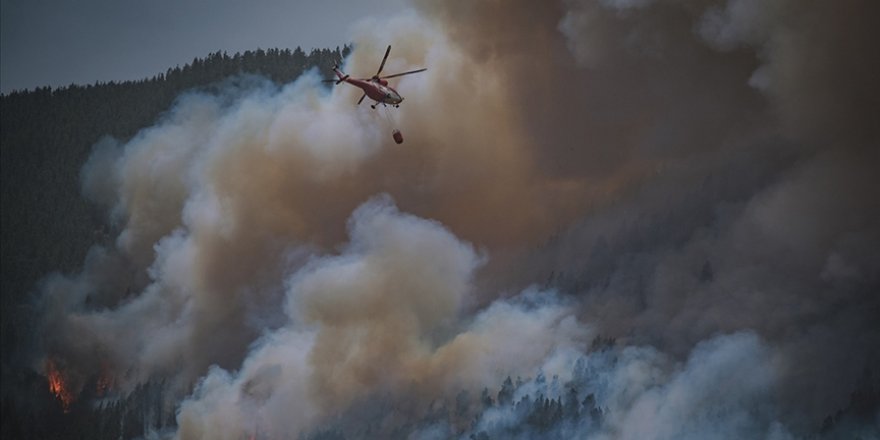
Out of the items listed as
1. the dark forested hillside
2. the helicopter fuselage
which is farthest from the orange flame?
the helicopter fuselage

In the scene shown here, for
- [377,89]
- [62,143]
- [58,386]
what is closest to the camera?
[377,89]

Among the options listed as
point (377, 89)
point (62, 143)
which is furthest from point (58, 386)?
point (62, 143)

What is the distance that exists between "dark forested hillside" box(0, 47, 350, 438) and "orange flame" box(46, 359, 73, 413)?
15.5 feet

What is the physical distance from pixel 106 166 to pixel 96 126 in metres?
13.4

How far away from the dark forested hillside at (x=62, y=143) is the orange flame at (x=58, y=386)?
4720mm

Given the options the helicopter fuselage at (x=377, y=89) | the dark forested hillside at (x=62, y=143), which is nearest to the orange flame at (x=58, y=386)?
the dark forested hillside at (x=62, y=143)

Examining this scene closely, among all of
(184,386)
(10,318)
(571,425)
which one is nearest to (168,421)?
(184,386)

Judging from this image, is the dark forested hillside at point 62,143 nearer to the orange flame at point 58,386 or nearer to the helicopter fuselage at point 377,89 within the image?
the orange flame at point 58,386

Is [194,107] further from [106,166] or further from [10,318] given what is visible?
[10,318]

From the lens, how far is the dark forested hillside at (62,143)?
134 metres

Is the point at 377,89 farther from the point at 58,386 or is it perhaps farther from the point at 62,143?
the point at 62,143

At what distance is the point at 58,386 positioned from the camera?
377ft

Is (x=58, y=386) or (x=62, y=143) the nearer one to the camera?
(x=58, y=386)

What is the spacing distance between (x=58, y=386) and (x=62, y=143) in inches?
2398
